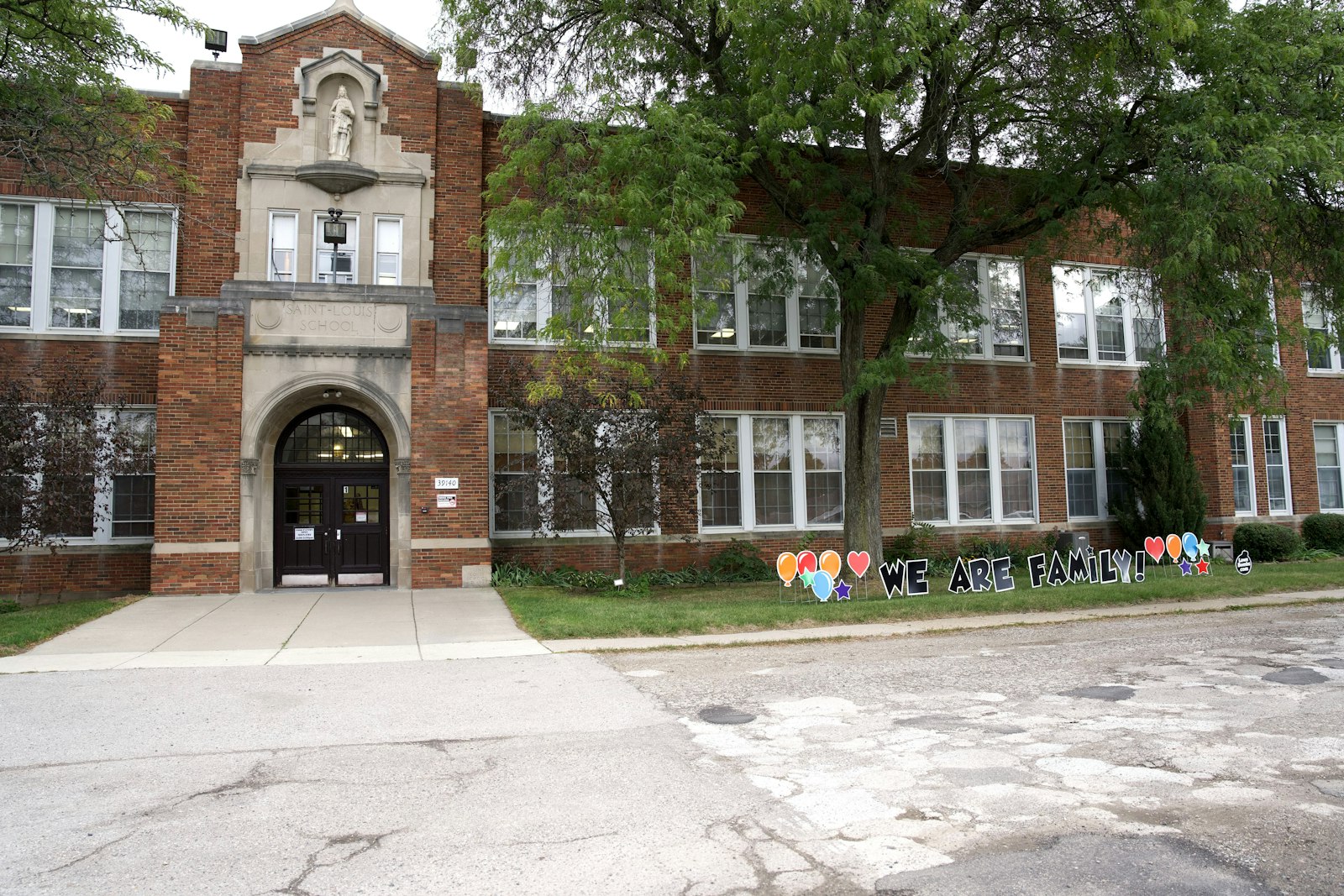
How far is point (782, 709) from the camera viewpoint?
7.43 metres

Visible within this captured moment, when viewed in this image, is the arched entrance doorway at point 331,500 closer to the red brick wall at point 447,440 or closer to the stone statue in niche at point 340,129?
the red brick wall at point 447,440

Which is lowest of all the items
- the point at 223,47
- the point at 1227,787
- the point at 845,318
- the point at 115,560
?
the point at 1227,787

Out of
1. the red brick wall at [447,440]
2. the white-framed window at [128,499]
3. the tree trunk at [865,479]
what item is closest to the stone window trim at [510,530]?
the red brick wall at [447,440]

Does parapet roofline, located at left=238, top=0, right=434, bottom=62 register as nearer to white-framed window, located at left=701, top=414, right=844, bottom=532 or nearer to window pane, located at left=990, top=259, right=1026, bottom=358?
white-framed window, located at left=701, top=414, right=844, bottom=532

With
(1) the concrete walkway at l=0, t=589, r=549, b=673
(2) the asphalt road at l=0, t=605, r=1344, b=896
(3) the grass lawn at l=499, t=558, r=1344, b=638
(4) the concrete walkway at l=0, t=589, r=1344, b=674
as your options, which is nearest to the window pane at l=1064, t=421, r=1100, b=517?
(3) the grass lawn at l=499, t=558, r=1344, b=638

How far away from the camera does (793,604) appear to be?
13.9m

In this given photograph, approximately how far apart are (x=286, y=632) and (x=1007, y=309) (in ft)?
55.5

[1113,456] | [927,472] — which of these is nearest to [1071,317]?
[1113,456]

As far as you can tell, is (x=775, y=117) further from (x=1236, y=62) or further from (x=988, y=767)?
(x=988, y=767)

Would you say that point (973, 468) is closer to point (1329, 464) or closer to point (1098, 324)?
point (1098, 324)

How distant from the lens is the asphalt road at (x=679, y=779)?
412 cm

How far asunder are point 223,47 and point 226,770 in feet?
52.0

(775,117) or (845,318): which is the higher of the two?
(775,117)

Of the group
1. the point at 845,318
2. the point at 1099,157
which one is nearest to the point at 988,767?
the point at 845,318
